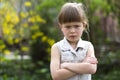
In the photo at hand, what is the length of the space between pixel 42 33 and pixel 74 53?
7.75 m

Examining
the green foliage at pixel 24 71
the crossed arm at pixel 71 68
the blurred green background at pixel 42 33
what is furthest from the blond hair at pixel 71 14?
the green foliage at pixel 24 71

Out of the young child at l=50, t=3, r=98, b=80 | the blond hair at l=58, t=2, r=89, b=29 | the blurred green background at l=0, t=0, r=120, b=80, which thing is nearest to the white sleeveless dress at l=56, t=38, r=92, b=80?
the young child at l=50, t=3, r=98, b=80

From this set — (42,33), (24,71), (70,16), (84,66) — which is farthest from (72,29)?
(42,33)

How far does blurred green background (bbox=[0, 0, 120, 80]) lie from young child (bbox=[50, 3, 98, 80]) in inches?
218

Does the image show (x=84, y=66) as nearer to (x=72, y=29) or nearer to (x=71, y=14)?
(x=72, y=29)

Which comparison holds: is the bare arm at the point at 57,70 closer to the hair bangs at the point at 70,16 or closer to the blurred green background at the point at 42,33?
the hair bangs at the point at 70,16

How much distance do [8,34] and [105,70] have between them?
2.63m

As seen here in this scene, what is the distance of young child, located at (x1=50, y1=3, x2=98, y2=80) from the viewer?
3.10 metres

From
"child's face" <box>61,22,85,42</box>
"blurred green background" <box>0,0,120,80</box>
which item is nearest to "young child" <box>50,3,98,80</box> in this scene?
"child's face" <box>61,22,85,42</box>

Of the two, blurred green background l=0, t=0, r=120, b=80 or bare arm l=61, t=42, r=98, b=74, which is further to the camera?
blurred green background l=0, t=0, r=120, b=80

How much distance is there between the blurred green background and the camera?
9360mm

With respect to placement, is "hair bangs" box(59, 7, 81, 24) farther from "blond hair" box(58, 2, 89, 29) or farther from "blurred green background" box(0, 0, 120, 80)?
"blurred green background" box(0, 0, 120, 80)

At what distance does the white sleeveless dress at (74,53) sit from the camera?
3.14 metres

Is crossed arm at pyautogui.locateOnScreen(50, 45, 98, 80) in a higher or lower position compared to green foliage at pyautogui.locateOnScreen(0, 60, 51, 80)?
higher
